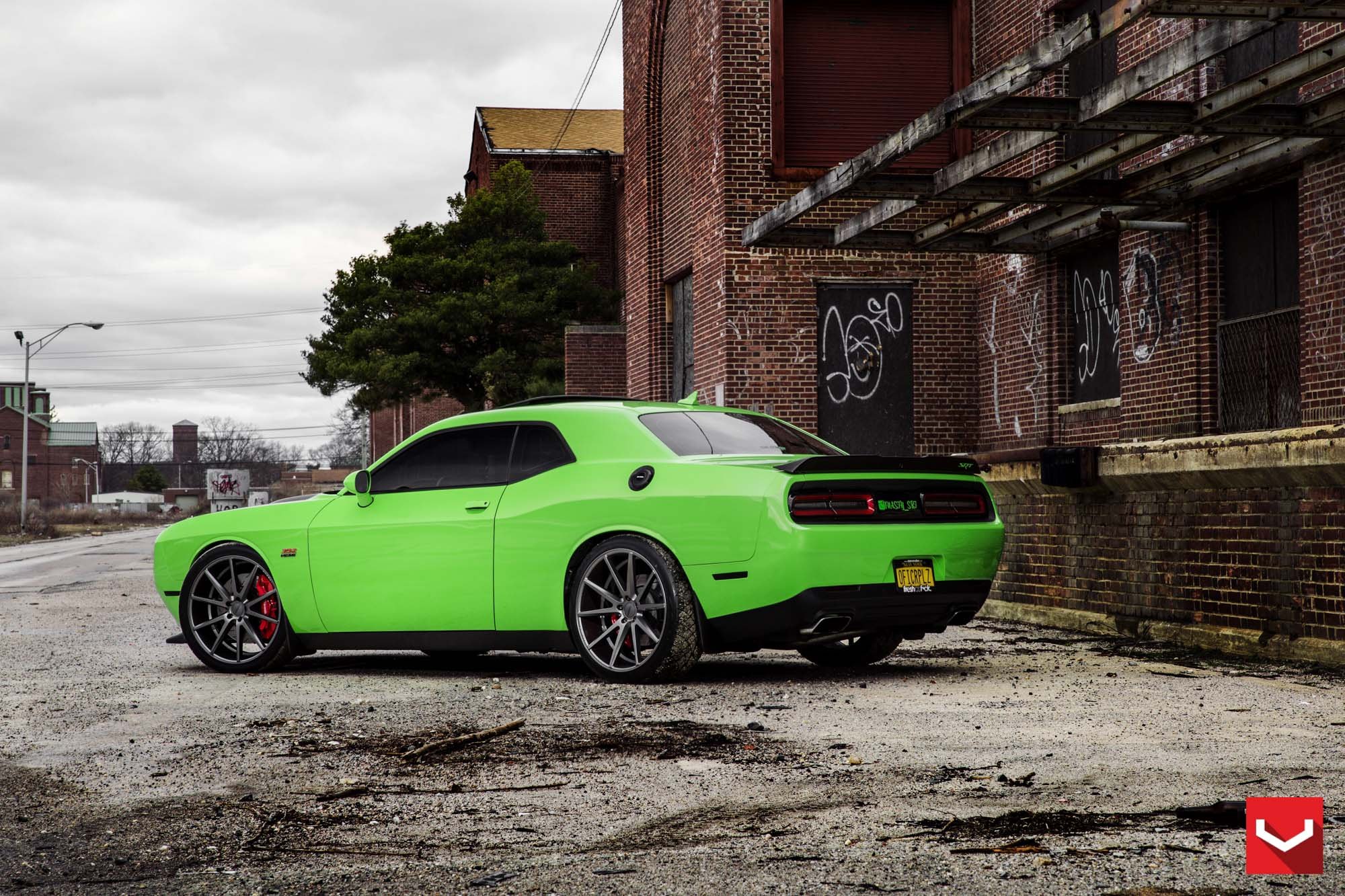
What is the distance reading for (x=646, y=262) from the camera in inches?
945

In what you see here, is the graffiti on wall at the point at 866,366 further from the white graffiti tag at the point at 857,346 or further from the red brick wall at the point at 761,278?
the red brick wall at the point at 761,278

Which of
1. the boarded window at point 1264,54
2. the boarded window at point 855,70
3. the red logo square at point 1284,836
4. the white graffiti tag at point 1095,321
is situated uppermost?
the boarded window at point 855,70

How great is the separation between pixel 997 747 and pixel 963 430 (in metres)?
14.2

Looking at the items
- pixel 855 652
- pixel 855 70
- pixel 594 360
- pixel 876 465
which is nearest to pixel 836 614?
pixel 876 465

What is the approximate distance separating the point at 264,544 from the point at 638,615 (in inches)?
104

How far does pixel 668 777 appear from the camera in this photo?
18.0 ft

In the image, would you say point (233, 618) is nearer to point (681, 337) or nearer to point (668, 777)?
point (668, 777)

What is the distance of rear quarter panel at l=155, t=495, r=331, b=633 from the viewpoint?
30.3ft

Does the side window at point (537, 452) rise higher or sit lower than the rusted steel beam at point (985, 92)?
lower

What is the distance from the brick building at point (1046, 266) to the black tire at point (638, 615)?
3.60m

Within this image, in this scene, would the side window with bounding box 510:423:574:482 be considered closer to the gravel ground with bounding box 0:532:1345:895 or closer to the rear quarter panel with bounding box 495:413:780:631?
the rear quarter panel with bounding box 495:413:780:631

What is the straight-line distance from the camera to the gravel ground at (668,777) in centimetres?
411

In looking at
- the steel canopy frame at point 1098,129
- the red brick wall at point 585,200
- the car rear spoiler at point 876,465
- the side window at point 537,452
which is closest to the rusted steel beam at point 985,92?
the steel canopy frame at point 1098,129

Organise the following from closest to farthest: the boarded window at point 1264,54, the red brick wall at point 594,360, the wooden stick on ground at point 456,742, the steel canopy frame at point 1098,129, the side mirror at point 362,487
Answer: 1. the wooden stick on ground at point 456,742
2. the steel canopy frame at point 1098,129
3. the side mirror at point 362,487
4. the boarded window at point 1264,54
5. the red brick wall at point 594,360
